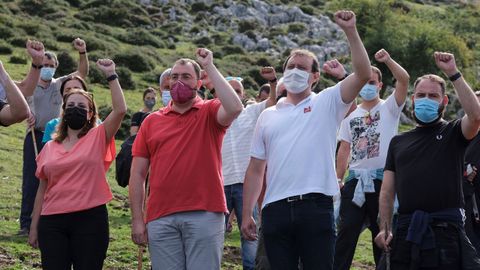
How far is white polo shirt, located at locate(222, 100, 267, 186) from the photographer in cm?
939

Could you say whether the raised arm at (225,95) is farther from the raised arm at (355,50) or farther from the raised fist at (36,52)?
the raised fist at (36,52)

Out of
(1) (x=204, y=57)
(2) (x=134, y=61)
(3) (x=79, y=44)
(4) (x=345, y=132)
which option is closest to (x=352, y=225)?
(4) (x=345, y=132)

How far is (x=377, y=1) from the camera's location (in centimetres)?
7700

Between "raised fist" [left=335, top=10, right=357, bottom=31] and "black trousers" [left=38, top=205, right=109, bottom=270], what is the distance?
101 inches

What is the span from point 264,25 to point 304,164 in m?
65.9

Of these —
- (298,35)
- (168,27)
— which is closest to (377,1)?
(298,35)

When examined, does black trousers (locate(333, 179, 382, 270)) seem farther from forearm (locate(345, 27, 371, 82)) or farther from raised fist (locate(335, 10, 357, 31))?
raised fist (locate(335, 10, 357, 31))

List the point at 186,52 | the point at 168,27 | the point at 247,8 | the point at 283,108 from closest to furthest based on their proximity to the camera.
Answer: the point at 283,108 < the point at 186,52 < the point at 168,27 < the point at 247,8

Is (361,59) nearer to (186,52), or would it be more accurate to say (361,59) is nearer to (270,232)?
(270,232)

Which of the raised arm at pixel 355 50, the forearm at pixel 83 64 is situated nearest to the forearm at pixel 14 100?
the raised arm at pixel 355 50

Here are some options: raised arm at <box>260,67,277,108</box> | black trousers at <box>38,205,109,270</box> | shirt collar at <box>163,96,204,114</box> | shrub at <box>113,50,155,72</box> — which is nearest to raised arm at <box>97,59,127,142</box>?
shirt collar at <box>163,96,204,114</box>

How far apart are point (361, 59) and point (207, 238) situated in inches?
Answer: 71.1

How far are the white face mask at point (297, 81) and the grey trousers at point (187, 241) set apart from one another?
117 centimetres

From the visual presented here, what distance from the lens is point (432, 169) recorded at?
21.8 ft
